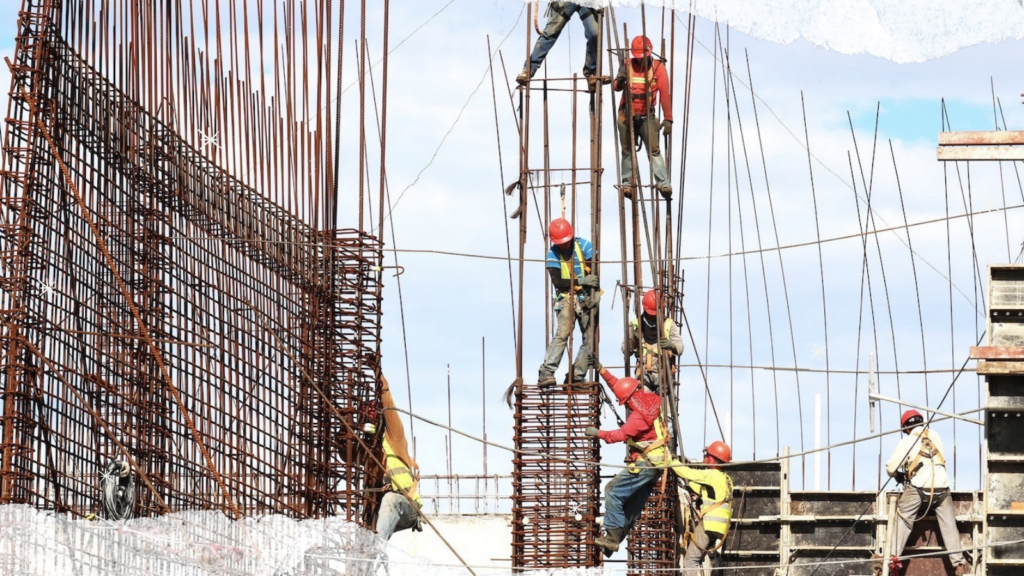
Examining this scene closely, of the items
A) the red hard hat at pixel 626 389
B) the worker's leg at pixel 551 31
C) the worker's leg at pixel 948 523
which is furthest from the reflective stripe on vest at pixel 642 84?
the worker's leg at pixel 948 523

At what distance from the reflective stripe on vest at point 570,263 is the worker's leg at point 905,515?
3.90 m

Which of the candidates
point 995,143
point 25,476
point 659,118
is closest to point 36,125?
point 25,476

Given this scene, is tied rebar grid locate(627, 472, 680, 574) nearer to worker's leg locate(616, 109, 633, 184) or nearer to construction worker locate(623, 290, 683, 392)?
construction worker locate(623, 290, 683, 392)

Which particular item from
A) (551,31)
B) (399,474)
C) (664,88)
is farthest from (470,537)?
(551,31)

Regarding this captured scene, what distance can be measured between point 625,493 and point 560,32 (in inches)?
197

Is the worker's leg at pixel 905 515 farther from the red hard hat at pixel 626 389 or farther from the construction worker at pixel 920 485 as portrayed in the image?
the red hard hat at pixel 626 389

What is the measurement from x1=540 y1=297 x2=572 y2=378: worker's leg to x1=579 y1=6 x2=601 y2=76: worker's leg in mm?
2647

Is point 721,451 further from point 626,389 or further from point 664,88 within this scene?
point 664,88

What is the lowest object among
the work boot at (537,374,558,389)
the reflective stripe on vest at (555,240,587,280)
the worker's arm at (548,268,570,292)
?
the work boot at (537,374,558,389)

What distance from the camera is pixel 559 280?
17641 mm

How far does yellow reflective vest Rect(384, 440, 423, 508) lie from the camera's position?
17641 mm

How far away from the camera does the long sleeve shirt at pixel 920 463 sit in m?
16.7

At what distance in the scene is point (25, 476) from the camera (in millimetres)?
16250

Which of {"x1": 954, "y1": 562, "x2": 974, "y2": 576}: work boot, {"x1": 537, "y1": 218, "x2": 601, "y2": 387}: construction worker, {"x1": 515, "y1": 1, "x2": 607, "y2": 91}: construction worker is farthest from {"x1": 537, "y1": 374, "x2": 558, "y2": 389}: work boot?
{"x1": 954, "y1": 562, "x2": 974, "y2": 576}: work boot
